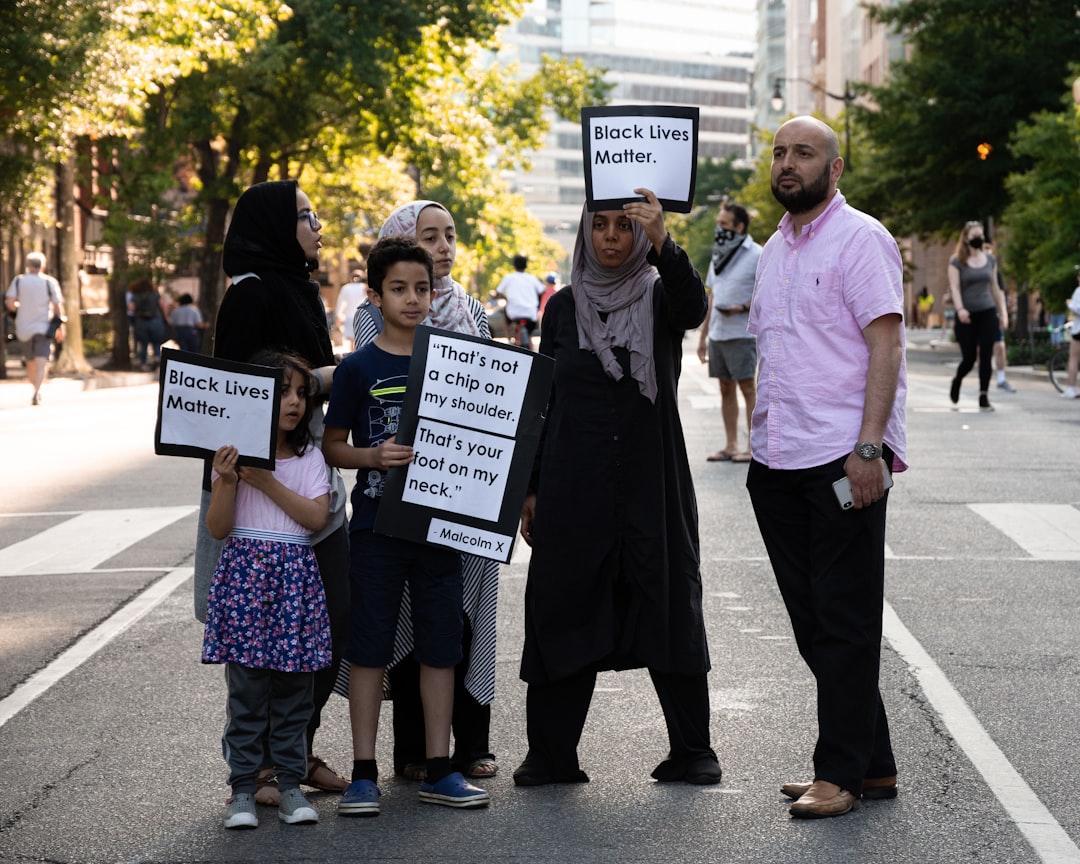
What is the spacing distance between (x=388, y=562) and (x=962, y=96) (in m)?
45.0

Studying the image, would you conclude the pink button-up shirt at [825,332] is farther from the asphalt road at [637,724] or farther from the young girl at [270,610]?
the young girl at [270,610]

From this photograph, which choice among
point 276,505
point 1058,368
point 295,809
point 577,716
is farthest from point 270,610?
point 1058,368

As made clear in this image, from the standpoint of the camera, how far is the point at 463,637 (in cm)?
548

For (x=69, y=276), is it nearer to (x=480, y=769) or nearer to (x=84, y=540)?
(x=84, y=540)

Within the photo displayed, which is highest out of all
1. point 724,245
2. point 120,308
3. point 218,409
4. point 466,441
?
point 724,245

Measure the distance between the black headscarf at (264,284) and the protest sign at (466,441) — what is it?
408 mm

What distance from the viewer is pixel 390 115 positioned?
3956cm

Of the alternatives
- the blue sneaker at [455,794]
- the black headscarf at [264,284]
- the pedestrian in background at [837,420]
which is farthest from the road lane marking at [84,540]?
the pedestrian in background at [837,420]

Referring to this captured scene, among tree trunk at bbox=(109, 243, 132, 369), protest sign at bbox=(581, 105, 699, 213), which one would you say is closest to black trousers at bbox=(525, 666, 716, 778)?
protest sign at bbox=(581, 105, 699, 213)

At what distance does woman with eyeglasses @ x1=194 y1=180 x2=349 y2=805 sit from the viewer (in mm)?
5266

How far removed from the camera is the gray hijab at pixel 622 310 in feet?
17.5

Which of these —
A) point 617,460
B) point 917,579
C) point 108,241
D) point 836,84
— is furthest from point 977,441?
point 836,84

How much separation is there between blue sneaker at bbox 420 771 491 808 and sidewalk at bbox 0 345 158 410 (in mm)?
20877

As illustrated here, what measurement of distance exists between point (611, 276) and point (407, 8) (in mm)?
32146
